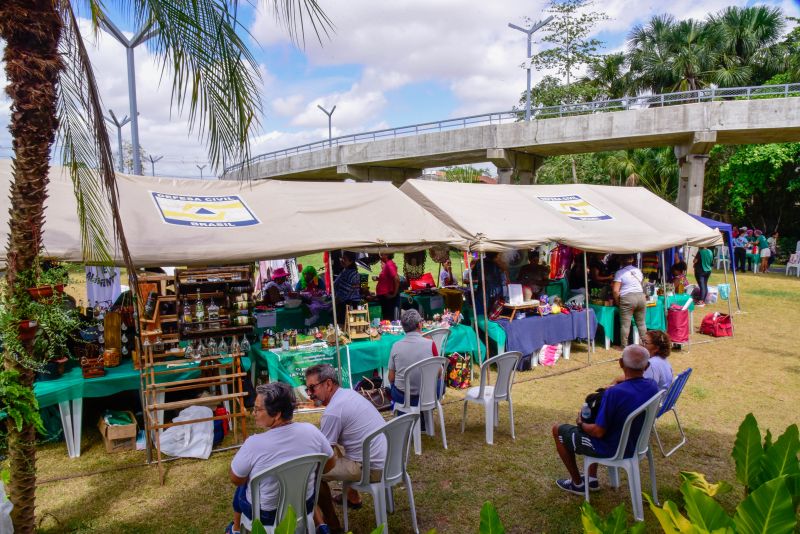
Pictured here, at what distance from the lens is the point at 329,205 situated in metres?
6.82

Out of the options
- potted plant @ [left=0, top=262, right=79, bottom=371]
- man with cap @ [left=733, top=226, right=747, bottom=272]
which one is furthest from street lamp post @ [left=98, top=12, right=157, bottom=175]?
man with cap @ [left=733, top=226, right=747, bottom=272]

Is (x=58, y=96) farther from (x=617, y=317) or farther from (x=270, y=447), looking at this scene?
(x=617, y=317)

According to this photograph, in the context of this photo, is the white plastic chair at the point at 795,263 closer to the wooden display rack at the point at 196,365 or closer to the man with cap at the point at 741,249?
the man with cap at the point at 741,249

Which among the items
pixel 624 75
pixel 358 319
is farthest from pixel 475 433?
pixel 624 75

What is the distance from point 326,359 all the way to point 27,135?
390 centimetres

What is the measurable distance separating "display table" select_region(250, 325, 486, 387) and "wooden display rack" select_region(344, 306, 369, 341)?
0.36ft

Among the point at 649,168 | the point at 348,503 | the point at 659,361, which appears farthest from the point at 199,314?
the point at 649,168

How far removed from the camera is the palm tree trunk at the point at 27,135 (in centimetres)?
298

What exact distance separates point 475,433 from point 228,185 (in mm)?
4026

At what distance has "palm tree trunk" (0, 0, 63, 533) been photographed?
2.98 meters

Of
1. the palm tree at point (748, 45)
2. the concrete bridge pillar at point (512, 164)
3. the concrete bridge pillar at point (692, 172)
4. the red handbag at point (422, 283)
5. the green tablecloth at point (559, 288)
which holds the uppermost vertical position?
the palm tree at point (748, 45)

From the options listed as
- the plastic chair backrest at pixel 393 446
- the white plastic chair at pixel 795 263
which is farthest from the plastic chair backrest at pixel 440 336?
the white plastic chair at pixel 795 263

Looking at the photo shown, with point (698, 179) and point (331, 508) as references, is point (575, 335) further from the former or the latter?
point (698, 179)

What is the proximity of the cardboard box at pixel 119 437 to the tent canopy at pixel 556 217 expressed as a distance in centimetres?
428
